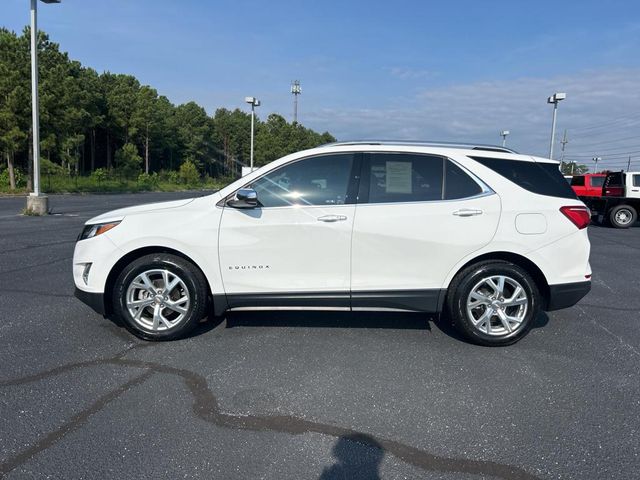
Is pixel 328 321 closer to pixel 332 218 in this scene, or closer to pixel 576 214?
pixel 332 218

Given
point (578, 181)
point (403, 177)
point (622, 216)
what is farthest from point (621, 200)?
point (403, 177)

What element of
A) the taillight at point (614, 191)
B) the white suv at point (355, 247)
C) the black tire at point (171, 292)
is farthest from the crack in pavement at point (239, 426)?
the taillight at point (614, 191)

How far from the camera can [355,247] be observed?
4.09m

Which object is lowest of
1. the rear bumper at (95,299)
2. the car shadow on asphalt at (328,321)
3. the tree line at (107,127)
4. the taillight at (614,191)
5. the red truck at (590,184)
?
the car shadow on asphalt at (328,321)

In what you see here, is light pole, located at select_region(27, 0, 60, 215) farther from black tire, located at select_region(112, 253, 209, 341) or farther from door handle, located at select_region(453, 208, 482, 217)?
door handle, located at select_region(453, 208, 482, 217)

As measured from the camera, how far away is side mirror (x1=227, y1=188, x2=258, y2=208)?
3.99 metres

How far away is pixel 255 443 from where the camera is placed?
8.94 ft

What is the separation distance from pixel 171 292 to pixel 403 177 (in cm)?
238

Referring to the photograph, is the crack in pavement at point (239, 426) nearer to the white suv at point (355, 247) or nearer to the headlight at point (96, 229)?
the white suv at point (355, 247)

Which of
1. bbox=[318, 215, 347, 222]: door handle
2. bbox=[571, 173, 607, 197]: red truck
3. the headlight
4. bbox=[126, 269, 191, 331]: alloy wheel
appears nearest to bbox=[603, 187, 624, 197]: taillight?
bbox=[571, 173, 607, 197]: red truck

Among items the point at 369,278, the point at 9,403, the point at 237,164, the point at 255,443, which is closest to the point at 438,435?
the point at 255,443

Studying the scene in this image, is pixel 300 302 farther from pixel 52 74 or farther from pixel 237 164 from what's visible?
pixel 237 164

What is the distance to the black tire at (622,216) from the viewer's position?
16064mm

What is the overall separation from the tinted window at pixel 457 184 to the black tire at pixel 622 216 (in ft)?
49.0
